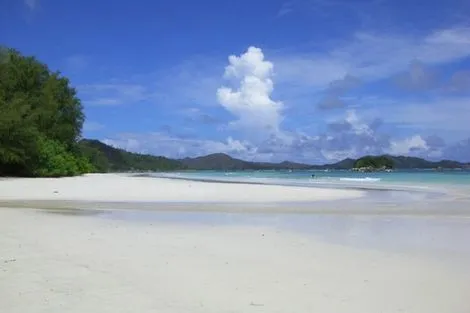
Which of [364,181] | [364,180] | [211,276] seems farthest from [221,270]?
[364,180]

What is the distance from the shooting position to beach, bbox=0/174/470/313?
6.38 meters

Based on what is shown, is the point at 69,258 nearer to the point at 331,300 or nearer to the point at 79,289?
the point at 79,289

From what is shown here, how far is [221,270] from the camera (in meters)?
8.35

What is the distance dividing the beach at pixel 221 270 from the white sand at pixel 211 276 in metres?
0.01

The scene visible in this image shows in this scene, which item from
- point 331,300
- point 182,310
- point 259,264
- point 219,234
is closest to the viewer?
point 182,310

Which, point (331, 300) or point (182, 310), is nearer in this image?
point (182, 310)

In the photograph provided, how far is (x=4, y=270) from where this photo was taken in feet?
25.9

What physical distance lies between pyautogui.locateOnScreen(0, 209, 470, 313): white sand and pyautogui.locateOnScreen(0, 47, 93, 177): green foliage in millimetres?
44031

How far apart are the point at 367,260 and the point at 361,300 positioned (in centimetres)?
307

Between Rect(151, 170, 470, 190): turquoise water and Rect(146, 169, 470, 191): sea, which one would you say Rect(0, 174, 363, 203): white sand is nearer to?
Rect(146, 169, 470, 191): sea

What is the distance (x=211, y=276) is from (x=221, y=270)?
20.0 inches

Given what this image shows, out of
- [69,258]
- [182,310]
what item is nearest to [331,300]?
[182,310]

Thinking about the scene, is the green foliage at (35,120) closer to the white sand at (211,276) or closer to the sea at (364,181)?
the sea at (364,181)

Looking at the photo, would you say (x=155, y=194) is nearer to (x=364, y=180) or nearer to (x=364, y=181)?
(x=364, y=181)
